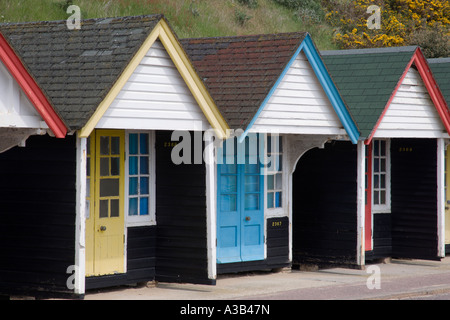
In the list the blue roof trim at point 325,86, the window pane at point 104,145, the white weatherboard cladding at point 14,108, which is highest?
the blue roof trim at point 325,86

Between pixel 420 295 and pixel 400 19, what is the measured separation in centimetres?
2736

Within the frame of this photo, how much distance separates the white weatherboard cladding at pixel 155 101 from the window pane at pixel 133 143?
1.13 meters

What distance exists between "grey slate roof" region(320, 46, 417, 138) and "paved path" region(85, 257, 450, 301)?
2.46 meters

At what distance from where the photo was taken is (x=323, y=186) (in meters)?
16.7

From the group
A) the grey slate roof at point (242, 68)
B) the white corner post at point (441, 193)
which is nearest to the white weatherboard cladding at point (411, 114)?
the white corner post at point (441, 193)

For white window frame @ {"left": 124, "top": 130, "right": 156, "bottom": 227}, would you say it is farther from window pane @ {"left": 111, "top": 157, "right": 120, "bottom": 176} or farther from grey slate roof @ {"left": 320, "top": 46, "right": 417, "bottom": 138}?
grey slate roof @ {"left": 320, "top": 46, "right": 417, "bottom": 138}

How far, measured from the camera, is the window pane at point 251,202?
1524 centimetres

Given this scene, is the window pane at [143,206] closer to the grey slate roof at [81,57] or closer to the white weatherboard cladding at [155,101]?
the white weatherboard cladding at [155,101]

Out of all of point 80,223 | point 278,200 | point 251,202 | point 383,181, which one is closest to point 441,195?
point 383,181

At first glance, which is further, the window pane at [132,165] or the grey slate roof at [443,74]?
the grey slate roof at [443,74]

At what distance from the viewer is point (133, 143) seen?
533 inches

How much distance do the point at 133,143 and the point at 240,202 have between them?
236 centimetres

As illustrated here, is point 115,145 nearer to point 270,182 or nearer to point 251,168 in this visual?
point 251,168

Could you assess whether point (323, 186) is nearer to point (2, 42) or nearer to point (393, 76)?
point (393, 76)
